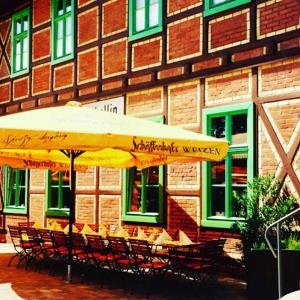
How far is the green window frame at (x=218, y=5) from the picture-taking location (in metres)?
9.93

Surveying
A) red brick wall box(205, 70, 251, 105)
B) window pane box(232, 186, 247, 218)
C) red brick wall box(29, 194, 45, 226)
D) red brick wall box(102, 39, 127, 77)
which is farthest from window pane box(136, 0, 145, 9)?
red brick wall box(29, 194, 45, 226)

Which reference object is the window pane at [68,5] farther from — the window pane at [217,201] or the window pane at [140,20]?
the window pane at [217,201]

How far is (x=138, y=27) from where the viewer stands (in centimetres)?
1218

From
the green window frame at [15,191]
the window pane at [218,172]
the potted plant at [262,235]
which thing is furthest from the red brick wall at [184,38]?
the green window frame at [15,191]

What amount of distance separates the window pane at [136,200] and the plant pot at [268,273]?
5.15m

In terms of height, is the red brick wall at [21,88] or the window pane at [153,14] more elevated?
the window pane at [153,14]

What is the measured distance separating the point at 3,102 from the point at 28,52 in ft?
5.94

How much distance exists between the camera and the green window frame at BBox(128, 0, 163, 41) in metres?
11.6

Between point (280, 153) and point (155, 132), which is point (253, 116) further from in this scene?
point (155, 132)

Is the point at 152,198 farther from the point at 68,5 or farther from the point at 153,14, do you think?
the point at 68,5

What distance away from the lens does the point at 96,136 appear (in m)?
7.52

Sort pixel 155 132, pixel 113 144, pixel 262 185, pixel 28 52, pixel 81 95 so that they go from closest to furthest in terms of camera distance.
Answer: pixel 113 144 < pixel 155 132 < pixel 262 185 < pixel 81 95 < pixel 28 52

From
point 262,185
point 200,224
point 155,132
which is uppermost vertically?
point 155,132

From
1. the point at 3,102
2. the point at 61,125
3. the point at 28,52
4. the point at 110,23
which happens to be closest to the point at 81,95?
the point at 110,23
